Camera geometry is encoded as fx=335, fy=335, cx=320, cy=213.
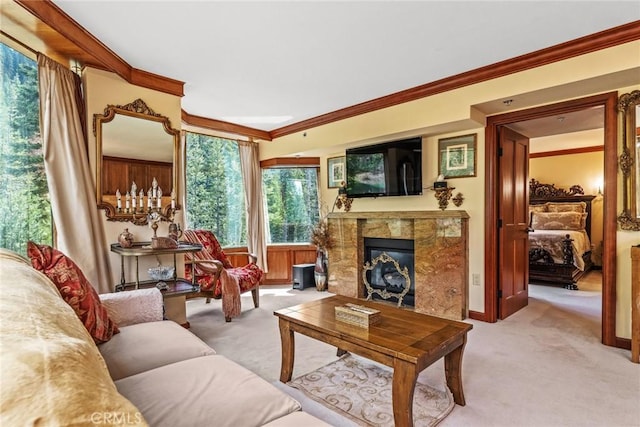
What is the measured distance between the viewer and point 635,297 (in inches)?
104

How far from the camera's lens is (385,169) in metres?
4.35

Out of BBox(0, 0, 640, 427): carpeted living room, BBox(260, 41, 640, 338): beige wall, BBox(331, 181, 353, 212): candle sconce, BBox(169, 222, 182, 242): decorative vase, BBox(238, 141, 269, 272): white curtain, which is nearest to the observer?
BBox(0, 0, 640, 427): carpeted living room

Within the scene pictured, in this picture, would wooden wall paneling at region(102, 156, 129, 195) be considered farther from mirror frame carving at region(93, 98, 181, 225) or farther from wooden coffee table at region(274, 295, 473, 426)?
wooden coffee table at region(274, 295, 473, 426)

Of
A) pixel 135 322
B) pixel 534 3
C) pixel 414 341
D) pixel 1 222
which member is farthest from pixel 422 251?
pixel 1 222

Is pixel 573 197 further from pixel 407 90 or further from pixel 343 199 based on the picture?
pixel 407 90

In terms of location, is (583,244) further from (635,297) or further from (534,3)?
(534,3)

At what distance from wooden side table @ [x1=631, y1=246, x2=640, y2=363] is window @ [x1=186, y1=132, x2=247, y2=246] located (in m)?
4.79

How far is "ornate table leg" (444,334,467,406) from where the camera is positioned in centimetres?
208

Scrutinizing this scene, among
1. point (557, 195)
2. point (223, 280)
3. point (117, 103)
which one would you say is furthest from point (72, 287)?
point (557, 195)

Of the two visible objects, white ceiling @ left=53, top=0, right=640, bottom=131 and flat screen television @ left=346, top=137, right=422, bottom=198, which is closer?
white ceiling @ left=53, top=0, right=640, bottom=131

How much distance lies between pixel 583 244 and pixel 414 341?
5971 millimetres

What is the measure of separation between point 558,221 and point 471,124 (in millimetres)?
4642

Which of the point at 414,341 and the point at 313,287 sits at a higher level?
the point at 414,341

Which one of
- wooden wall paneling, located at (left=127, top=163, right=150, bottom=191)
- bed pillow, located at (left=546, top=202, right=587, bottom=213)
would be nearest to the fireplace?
wooden wall paneling, located at (left=127, top=163, right=150, bottom=191)
